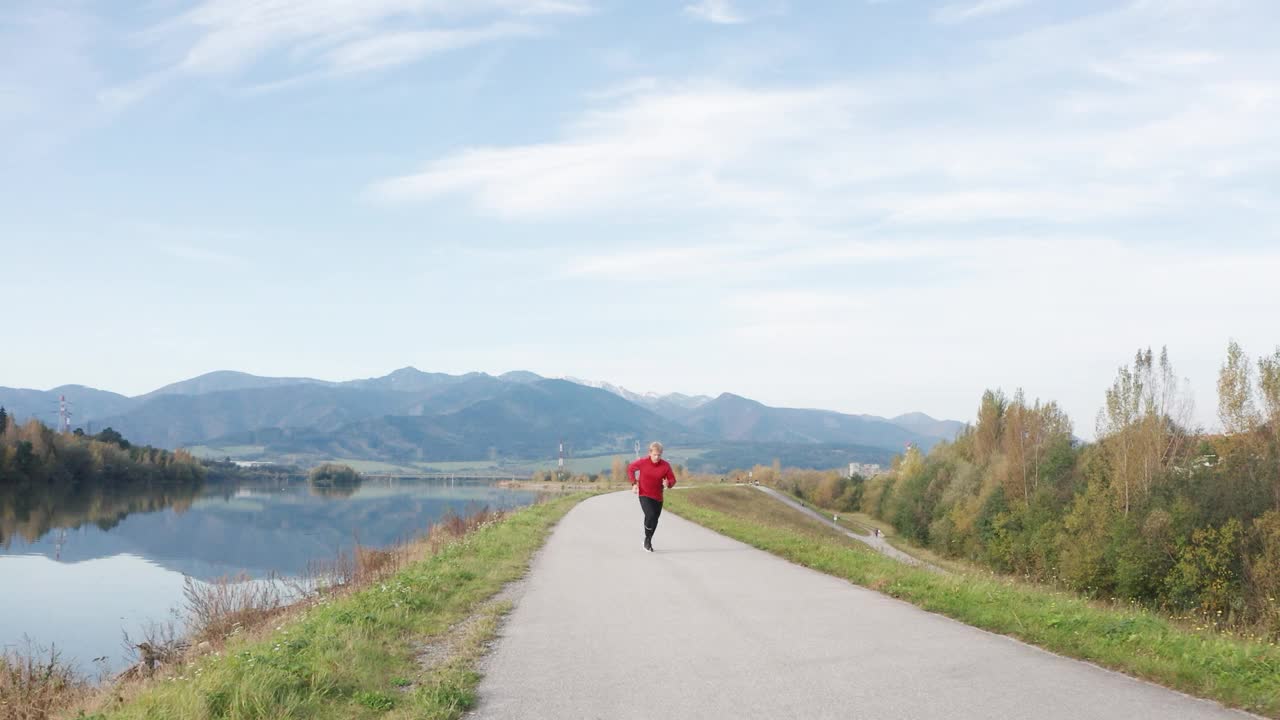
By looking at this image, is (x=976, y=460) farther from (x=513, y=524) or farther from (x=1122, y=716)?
(x=1122, y=716)

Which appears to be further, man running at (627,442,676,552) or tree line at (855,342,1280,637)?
tree line at (855,342,1280,637)

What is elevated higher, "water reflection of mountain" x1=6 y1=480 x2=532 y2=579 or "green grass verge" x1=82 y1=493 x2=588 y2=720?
"green grass verge" x1=82 y1=493 x2=588 y2=720

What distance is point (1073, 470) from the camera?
56.4 metres

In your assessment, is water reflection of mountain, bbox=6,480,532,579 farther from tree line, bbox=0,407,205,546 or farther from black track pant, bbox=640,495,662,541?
black track pant, bbox=640,495,662,541

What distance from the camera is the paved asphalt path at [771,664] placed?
656 cm

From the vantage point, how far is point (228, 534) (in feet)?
174

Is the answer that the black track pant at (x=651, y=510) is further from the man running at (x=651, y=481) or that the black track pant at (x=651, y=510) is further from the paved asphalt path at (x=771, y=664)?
the paved asphalt path at (x=771, y=664)

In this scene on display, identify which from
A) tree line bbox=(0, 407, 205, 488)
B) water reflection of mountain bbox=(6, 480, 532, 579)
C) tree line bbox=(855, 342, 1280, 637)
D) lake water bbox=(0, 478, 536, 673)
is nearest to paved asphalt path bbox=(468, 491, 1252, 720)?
lake water bbox=(0, 478, 536, 673)

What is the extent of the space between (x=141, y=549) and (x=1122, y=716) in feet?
147

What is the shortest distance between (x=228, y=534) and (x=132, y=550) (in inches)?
459

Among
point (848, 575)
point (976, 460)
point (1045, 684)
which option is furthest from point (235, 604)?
point (976, 460)

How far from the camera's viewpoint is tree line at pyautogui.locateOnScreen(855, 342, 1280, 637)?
132 ft

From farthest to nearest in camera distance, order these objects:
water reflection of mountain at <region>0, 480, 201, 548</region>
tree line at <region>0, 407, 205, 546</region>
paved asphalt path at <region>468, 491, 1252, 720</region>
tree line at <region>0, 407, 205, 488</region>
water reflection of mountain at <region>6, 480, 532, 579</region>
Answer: tree line at <region>0, 407, 205, 488</region>
tree line at <region>0, 407, 205, 546</region>
water reflection of mountain at <region>0, 480, 201, 548</region>
water reflection of mountain at <region>6, 480, 532, 579</region>
paved asphalt path at <region>468, 491, 1252, 720</region>

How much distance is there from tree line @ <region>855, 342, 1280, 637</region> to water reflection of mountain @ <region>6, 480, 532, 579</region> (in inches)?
1174
